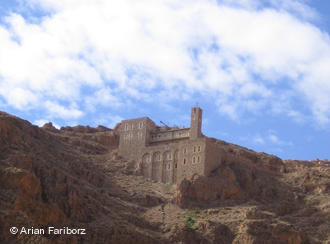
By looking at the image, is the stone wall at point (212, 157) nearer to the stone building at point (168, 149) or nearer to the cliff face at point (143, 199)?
the stone building at point (168, 149)

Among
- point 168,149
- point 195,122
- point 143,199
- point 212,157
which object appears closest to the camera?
point 143,199

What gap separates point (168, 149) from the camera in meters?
114

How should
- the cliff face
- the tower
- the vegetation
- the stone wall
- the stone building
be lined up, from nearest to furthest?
the cliff face < the vegetation < the stone wall < the stone building < the tower

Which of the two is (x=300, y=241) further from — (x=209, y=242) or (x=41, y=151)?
(x=41, y=151)

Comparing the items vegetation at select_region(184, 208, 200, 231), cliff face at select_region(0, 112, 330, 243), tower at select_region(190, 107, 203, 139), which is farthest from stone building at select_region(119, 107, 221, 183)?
vegetation at select_region(184, 208, 200, 231)

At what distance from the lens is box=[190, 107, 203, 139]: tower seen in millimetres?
112631

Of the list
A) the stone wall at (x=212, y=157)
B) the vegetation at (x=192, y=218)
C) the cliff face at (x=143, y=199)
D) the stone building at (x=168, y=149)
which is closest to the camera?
the cliff face at (x=143, y=199)

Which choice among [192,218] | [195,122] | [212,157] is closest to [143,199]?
[192,218]

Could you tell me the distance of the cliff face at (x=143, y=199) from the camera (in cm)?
8662

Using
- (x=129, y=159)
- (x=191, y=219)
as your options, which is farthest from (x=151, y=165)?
(x=191, y=219)

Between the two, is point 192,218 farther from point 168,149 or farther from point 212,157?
point 168,149

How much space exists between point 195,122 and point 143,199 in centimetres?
1627

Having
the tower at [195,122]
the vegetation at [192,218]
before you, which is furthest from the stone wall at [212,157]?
the vegetation at [192,218]

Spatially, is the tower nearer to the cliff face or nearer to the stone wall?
the stone wall
